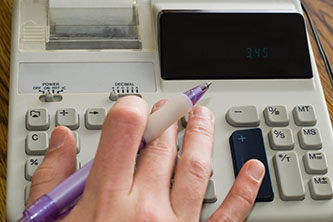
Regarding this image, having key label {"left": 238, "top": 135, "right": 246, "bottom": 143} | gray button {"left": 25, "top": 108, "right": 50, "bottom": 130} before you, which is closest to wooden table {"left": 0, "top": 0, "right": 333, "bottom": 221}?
gray button {"left": 25, "top": 108, "right": 50, "bottom": 130}

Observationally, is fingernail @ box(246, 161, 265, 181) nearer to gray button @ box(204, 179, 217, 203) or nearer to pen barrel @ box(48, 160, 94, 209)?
gray button @ box(204, 179, 217, 203)

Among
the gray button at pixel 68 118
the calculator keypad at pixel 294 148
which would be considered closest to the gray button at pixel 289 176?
the calculator keypad at pixel 294 148

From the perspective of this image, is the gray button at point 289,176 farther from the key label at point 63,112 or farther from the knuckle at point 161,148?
the key label at point 63,112

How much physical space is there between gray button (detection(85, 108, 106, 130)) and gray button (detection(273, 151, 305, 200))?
186 millimetres

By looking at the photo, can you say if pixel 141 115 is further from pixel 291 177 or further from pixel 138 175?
pixel 291 177

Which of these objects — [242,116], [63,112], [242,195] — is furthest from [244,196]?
[63,112]

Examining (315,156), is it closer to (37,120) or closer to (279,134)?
(279,134)

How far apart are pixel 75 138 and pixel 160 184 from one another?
0.12 metres

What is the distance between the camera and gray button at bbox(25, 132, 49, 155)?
0.54 meters

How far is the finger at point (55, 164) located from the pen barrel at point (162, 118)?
8 centimetres

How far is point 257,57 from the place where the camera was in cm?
63

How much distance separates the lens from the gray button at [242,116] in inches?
22.7

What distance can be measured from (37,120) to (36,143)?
Result: 1.0 inches

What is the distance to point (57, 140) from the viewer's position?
0.50m
